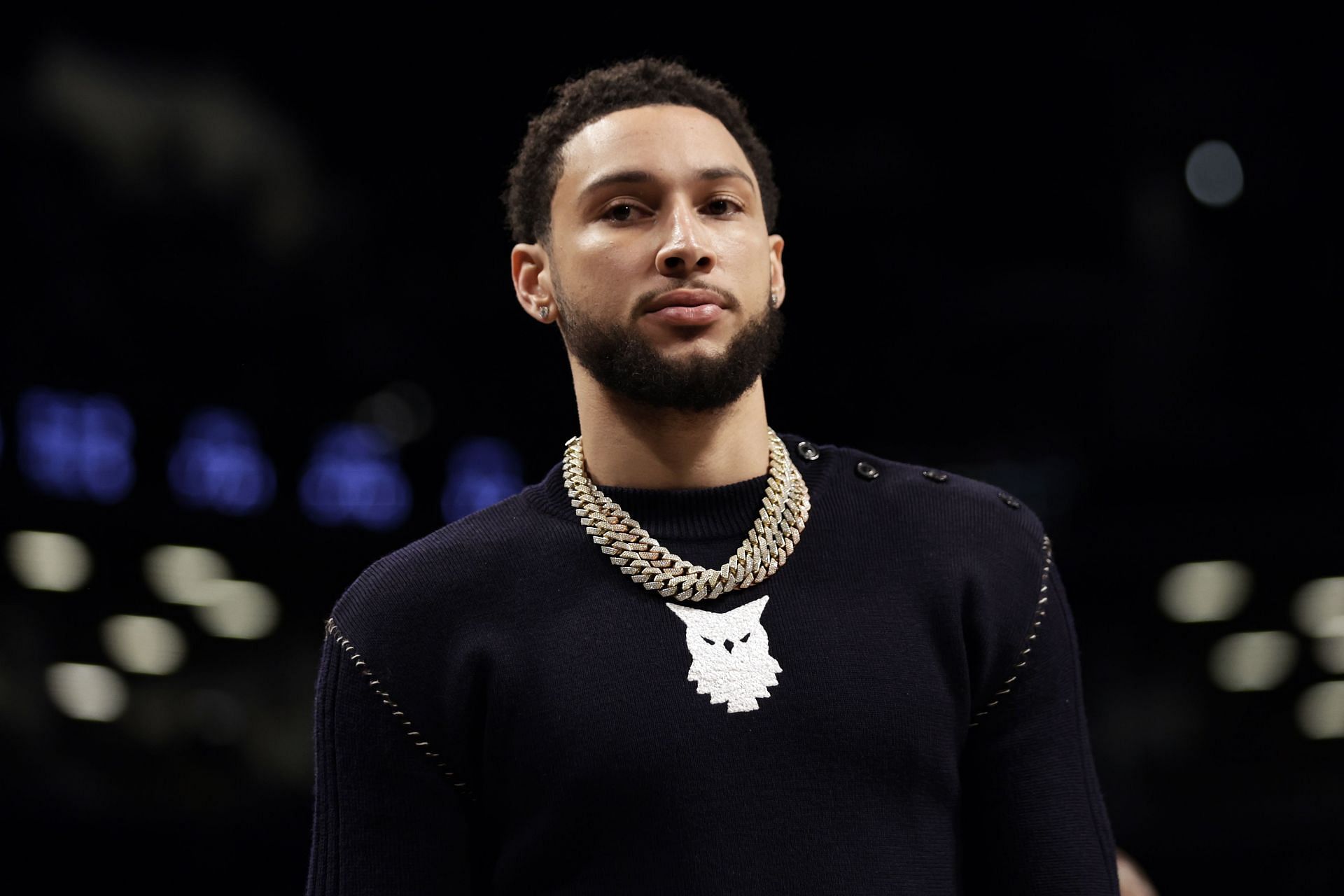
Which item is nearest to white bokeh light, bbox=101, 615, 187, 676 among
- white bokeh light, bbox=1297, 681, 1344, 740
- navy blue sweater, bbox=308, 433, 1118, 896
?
white bokeh light, bbox=1297, 681, 1344, 740

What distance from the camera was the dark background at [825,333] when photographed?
890cm

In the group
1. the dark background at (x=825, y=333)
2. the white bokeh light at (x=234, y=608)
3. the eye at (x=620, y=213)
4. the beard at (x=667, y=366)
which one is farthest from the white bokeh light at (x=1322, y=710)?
the eye at (x=620, y=213)

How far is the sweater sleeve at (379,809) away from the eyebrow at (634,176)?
32.1 inches

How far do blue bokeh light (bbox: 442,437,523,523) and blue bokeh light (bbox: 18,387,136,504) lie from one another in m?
2.81

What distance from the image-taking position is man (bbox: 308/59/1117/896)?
178 cm

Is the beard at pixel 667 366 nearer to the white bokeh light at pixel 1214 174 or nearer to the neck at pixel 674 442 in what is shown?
the neck at pixel 674 442

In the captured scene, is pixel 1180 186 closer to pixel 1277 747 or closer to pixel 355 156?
pixel 1277 747

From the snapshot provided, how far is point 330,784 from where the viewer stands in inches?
74.6

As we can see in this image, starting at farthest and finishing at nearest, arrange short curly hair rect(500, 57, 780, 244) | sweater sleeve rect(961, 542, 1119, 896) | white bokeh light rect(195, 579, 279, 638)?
white bokeh light rect(195, 579, 279, 638)
short curly hair rect(500, 57, 780, 244)
sweater sleeve rect(961, 542, 1119, 896)

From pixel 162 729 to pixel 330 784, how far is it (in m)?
11.3

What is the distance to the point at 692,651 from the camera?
186 centimetres

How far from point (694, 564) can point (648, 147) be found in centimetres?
67

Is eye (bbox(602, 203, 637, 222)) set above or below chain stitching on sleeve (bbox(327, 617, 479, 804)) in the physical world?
above

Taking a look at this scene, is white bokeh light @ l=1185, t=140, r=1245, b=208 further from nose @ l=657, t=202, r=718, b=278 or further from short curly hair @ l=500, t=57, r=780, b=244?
nose @ l=657, t=202, r=718, b=278
